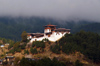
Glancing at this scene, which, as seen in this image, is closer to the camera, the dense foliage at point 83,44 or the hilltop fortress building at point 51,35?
the dense foliage at point 83,44

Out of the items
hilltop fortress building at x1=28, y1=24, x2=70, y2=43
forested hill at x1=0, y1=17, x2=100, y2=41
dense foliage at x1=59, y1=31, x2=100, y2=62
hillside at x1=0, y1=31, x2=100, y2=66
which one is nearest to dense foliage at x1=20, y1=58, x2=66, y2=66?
hillside at x1=0, y1=31, x2=100, y2=66

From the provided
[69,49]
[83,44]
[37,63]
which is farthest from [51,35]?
[37,63]

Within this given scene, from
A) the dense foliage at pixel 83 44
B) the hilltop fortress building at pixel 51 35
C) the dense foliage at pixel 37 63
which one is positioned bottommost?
the dense foliage at pixel 37 63

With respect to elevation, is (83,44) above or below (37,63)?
above

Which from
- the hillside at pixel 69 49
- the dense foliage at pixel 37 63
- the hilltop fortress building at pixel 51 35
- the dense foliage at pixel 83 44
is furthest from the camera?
the hilltop fortress building at pixel 51 35

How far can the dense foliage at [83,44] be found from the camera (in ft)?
212

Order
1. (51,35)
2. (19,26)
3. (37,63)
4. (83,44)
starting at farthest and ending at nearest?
(19,26)
(51,35)
(83,44)
(37,63)

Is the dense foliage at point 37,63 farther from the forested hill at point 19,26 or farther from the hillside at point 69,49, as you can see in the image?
the forested hill at point 19,26

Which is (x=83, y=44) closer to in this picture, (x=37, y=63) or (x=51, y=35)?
(x=51, y=35)

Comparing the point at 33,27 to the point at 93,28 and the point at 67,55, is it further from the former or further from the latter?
the point at 67,55

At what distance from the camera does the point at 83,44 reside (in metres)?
67.8

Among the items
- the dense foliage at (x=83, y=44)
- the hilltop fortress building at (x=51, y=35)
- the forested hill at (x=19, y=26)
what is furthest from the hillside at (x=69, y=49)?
the forested hill at (x=19, y=26)

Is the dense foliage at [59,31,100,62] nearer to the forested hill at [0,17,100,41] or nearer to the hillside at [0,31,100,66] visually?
the hillside at [0,31,100,66]

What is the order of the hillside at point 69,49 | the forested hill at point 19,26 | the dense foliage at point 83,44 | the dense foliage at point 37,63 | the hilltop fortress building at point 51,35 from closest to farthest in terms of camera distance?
1. the dense foliage at point 37,63
2. the hillside at point 69,49
3. the dense foliage at point 83,44
4. the hilltop fortress building at point 51,35
5. the forested hill at point 19,26
